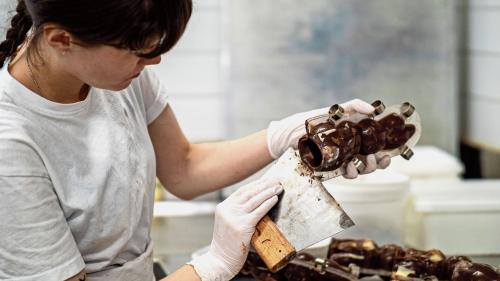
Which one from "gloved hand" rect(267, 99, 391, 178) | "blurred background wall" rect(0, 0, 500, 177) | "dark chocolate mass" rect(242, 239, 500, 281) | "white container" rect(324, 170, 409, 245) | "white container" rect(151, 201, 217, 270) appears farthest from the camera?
"blurred background wall" rect(0, 0, 500, 177)

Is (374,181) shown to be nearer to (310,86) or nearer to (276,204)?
(276,204)

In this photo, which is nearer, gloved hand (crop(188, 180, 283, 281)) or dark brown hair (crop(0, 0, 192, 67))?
dark brown hair (crop(0, 0, 192, 67))

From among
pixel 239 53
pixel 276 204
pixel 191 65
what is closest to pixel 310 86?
pixel 239 53

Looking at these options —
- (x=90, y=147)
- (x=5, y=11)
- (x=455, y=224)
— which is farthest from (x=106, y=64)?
(x=455, y=224)

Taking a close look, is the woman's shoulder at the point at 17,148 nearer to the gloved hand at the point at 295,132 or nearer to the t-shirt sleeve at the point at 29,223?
the t-shirt sleeve at the point at 29,223

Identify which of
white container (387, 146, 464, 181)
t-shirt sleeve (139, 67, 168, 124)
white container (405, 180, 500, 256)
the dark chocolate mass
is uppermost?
t-shirt sleeve (139, 67, 168, 124)

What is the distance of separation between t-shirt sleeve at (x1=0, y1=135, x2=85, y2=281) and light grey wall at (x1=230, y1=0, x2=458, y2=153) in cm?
222

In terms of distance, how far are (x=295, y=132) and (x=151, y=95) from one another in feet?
1.26

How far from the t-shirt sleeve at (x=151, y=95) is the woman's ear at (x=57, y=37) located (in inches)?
16.8

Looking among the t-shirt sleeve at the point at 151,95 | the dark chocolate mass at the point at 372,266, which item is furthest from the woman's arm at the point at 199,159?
the dark chocolate mass at the point at 372,266

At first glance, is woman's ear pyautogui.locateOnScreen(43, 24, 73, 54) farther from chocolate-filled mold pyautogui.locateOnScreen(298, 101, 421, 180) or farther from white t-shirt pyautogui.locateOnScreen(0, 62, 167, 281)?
chocolate-filled mold pyautogui.locateOnScreen(298, 101, 421, 180)

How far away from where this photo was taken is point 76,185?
179 centimetres

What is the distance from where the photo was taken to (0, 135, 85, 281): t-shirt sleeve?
164cm

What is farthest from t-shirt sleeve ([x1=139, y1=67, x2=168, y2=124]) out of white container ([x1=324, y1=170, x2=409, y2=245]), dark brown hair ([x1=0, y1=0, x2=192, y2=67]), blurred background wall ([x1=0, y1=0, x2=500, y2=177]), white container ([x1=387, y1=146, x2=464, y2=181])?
blurred background wall ([x1=0, y1=0, x2=500, y2=177])
